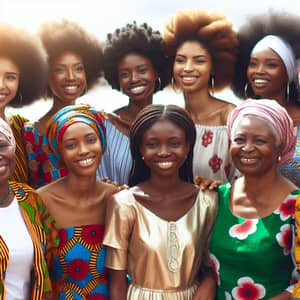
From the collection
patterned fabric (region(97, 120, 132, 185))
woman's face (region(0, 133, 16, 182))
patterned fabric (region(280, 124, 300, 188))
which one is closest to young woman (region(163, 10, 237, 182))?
patterned fabric (region(280, 124, 300, 188))

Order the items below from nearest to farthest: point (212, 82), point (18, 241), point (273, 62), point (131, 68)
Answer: point (18, 241)
point (273, 62)
point (131, 68)
point (212, 82)

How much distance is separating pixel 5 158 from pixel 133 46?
193 cm

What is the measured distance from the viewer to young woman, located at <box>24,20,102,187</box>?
188 inches

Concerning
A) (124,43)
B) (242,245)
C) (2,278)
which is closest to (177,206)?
(242,245)

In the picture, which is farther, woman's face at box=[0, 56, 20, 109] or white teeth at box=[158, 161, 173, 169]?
woman's face at box=[0, 56, 20, 109]

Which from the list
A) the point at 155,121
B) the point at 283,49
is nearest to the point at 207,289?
the point at 155,121

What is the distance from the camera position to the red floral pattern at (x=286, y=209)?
350cm

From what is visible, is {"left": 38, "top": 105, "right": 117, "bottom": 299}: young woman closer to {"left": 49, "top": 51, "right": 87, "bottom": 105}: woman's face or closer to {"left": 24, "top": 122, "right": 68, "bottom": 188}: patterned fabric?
{"left": 24, "top": 122, "right": 68, "bottom": 188}: patterned fabric

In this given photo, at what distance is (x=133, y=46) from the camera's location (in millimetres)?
5035

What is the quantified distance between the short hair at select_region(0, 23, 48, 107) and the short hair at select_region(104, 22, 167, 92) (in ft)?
1.72

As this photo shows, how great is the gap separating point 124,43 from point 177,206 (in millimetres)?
1781

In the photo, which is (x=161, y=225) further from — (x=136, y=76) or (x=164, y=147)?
(x=136, y=76)

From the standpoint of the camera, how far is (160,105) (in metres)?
3.81

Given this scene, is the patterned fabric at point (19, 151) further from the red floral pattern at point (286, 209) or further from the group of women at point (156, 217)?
the red floral pattern at point (286, 209)
